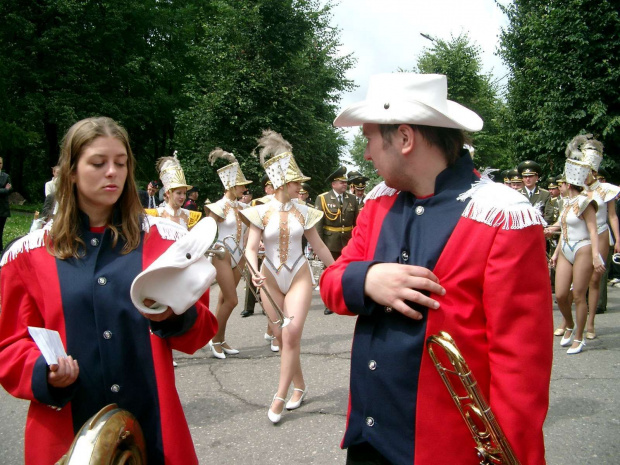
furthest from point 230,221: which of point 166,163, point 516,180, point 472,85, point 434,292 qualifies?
point 472,85

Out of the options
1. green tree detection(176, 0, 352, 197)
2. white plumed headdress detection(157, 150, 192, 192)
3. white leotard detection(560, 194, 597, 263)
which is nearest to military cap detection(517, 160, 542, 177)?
white leotard detection(560, 194, 597, 263)

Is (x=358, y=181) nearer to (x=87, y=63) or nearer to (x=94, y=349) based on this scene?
(x=94, y=349)

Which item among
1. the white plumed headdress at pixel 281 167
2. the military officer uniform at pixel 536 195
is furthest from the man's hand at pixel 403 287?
the military officer uniform at pixel 536 195

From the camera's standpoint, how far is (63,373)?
1.89 metres

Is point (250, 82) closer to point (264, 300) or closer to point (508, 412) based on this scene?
point (264, 300)

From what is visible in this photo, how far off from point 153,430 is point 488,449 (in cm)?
117

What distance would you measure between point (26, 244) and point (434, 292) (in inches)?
60.2

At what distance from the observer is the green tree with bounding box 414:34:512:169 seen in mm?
34062

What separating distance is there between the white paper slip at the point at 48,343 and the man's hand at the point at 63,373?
3cm

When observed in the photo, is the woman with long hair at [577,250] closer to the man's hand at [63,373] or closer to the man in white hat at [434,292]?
the man in white hat at [434,292]

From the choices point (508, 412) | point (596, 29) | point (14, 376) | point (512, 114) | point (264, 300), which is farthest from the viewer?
point (512, 114)

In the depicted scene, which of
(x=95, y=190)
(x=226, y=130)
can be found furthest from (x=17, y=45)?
(x=95, y=190)

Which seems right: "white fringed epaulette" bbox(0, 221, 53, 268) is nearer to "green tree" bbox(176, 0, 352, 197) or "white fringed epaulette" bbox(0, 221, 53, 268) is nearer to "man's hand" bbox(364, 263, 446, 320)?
"man's hand" bbox(364, 263, 446, 320)

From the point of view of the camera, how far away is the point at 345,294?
6.20 feet
